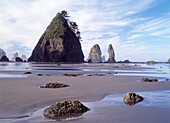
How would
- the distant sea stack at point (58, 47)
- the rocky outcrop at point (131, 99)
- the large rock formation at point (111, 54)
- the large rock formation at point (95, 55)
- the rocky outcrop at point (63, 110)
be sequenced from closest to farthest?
the rocky outcrop at point (63, 110) < the rocky outcrop at point (131, 99) < the distant sea stack at point (58, 47) < the large rock formation at point (111, 54) < the large rock formation at point (95, 55)

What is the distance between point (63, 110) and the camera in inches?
128

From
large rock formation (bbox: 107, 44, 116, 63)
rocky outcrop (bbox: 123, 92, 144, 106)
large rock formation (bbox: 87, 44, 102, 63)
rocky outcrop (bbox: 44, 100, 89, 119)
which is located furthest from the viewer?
large rock formation (bbox: 87, 44, 102, 63)

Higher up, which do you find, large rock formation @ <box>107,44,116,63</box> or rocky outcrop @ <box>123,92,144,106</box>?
large rock formation @ <box>107,44,116,63</box>

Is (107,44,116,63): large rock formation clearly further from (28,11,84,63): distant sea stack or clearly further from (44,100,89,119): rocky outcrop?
(44,100,89,119): rocky outcrop

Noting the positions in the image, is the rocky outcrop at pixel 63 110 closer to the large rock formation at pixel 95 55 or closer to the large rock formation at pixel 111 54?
the large rock formation at pixel 111 54

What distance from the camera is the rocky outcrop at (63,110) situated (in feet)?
10.4

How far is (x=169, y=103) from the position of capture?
4.23 m

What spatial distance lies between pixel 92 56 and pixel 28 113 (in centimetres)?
18724

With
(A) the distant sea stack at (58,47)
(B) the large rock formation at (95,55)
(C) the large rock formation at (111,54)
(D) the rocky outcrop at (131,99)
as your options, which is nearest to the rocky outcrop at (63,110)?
(D) the rocky outcrop at (131,99)

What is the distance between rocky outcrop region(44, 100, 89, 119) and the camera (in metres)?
3.17

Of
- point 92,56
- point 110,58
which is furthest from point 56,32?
point 92,56

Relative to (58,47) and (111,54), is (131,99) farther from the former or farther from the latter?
(111,54)

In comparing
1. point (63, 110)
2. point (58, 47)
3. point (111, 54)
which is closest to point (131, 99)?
point (63, 110)

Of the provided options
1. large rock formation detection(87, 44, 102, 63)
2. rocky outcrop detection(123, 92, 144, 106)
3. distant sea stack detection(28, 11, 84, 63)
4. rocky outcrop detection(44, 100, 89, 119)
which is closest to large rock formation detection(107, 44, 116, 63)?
large rock formation detection(87, 44, 102, 63)
